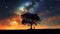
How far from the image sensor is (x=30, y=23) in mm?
21203

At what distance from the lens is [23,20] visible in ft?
70.5
